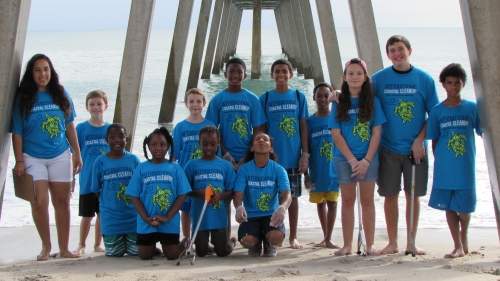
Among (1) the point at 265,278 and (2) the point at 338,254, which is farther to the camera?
(2) the point at 338,254

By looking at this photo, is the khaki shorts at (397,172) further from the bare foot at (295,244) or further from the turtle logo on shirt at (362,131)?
the bare foot at (295,244)

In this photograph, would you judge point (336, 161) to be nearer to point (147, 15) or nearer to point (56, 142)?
point (56, 142)

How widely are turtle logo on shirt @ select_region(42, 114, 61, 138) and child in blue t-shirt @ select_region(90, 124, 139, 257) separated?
431 millimetres

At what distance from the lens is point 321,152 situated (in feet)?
22.7

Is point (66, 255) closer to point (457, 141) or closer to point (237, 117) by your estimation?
point (237, 117)

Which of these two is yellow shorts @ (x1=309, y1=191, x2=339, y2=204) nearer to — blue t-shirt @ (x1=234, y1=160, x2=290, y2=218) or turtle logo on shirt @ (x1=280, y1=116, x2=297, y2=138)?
turtle logo on shirt @ (x1=280, y1=116, x2=297, y2=138)

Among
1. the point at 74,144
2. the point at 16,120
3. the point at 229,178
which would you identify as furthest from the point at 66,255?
the point at 229,178

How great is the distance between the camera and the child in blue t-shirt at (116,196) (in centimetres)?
639

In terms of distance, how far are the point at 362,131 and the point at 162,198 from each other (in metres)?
1.49

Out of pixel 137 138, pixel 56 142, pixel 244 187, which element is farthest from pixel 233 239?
pixel 137 138

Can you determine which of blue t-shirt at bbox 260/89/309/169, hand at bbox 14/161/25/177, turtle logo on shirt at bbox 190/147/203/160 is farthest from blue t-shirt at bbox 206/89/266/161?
hand at bbox 14/161/25/177

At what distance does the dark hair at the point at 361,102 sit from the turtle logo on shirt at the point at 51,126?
78.5 inches

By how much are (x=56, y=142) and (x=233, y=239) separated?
1.59 m

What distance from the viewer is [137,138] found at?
658 inches
